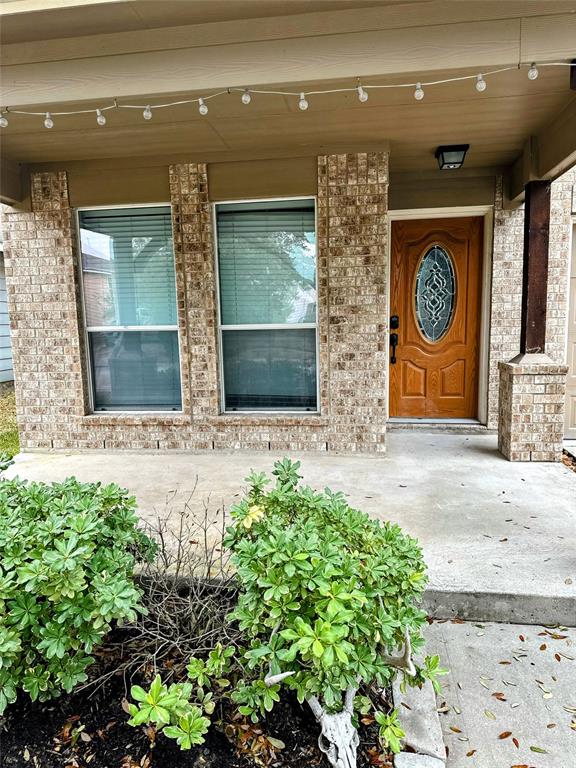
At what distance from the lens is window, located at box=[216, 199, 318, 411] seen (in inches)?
169

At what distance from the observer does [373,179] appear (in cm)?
401

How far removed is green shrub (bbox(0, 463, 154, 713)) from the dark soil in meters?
0.09

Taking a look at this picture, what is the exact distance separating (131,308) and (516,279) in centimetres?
363

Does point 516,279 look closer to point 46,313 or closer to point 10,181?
point 46,313

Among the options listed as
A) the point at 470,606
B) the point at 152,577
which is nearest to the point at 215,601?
the point at 152,577

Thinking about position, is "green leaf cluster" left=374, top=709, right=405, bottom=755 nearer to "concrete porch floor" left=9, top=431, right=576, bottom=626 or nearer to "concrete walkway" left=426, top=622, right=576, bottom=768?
"concrete walkway" left=426, top=622, right=576, bottom=768

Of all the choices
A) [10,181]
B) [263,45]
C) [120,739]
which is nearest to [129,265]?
[10,181]

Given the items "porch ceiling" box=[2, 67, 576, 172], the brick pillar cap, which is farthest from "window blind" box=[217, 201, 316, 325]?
the brick pillar cap

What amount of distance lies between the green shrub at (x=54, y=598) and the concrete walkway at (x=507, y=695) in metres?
1.12

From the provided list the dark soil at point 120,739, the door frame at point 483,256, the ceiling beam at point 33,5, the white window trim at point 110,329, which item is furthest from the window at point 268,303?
the dark soil at point 120,739

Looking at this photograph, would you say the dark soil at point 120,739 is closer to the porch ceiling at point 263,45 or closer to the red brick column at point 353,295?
the porch ceiling at point 263,45

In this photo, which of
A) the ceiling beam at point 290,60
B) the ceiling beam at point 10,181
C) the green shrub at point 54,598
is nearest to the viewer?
the green shrub at point 54,598

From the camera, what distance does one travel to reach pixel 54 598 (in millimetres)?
1388

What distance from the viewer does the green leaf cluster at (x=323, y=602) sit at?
127 centimetres
